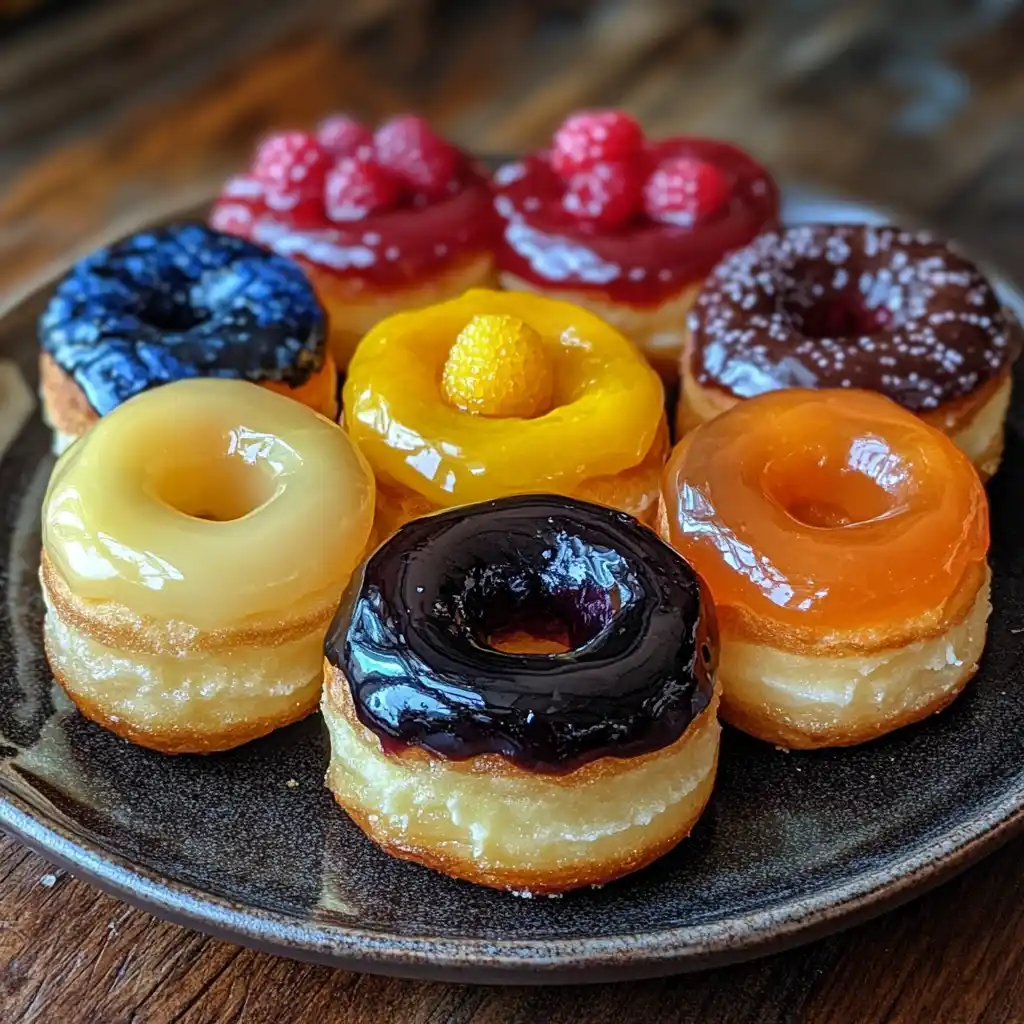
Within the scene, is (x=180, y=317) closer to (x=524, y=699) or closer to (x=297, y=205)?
(x=297, y=205)

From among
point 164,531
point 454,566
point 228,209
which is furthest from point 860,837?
point 228,209

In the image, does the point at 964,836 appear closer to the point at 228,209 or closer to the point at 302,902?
the point at 302,902

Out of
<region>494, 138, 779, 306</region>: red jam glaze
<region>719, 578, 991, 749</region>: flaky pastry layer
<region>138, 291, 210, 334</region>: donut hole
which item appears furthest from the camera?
<region>494, 138, 779, 306</region>: red jam glaze

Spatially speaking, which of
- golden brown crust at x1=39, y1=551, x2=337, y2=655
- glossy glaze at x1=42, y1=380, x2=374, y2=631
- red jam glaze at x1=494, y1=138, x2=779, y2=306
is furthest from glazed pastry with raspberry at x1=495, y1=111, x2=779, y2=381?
golden brown crust at x1=39, y1=551, x2=337, y2=655

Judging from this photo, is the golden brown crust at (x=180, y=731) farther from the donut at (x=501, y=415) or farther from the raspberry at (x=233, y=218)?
the raspberry at (x=233, y=218)

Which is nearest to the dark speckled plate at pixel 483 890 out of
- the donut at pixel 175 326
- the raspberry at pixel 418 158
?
the donut at pixel 175 326

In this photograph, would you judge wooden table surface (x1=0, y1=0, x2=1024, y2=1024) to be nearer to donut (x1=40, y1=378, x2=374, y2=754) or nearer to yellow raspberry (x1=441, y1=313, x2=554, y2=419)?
donut (x1=40, y1=378, x2=374, y2=754)

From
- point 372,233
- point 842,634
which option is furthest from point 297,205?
point 842,634
